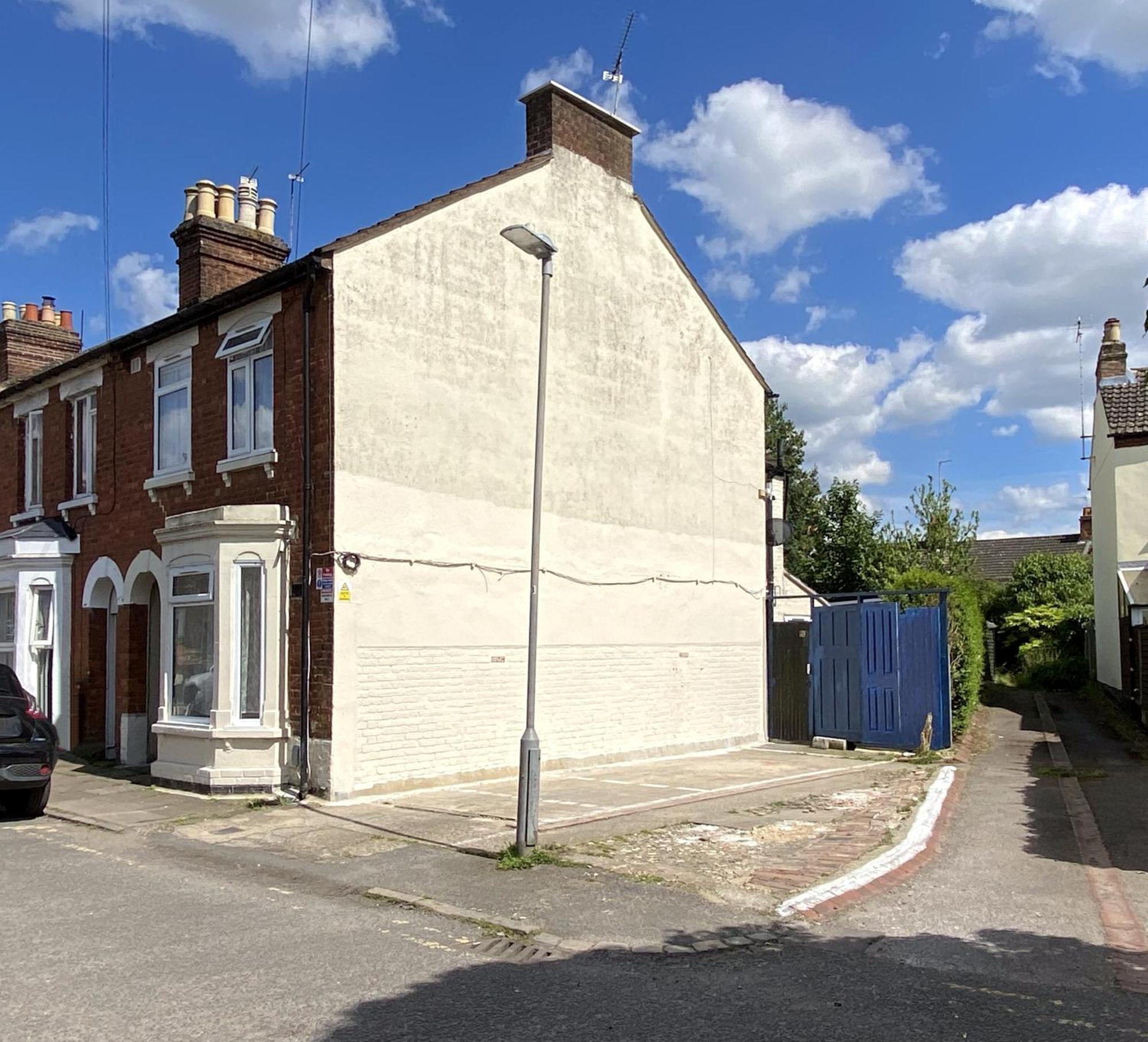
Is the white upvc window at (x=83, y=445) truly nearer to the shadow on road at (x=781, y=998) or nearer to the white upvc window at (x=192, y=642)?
the white upvc window at (x=192, y=642)

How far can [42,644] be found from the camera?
676 inches

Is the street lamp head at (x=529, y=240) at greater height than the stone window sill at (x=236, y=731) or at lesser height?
greater

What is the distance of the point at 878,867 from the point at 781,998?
11.0 ft

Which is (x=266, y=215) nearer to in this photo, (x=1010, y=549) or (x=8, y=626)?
(x=8, y=626)

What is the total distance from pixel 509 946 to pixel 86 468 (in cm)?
1338

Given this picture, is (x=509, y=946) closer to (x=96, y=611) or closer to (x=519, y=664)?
(x=519, y=664)

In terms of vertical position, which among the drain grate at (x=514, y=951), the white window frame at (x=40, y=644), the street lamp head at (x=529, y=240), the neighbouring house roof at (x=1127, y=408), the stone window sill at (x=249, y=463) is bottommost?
the drain grate at (x=514, y=951)

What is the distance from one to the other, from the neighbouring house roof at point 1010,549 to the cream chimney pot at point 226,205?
46.3 meters

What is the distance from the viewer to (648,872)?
8742mm

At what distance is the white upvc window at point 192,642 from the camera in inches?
539

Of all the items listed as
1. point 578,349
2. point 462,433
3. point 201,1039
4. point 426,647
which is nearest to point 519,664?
point 426,647

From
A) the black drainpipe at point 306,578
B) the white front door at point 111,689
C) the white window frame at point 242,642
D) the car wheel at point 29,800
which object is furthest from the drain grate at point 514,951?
the white front door at point 111,689

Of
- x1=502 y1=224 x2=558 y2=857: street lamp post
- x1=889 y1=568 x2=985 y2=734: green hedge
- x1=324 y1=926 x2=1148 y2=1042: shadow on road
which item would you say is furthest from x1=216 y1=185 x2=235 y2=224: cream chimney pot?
x1=324 y1=926 x2=1148 y2=1042: shadow on road

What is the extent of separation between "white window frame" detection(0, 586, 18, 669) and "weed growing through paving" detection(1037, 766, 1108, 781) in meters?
15.8
